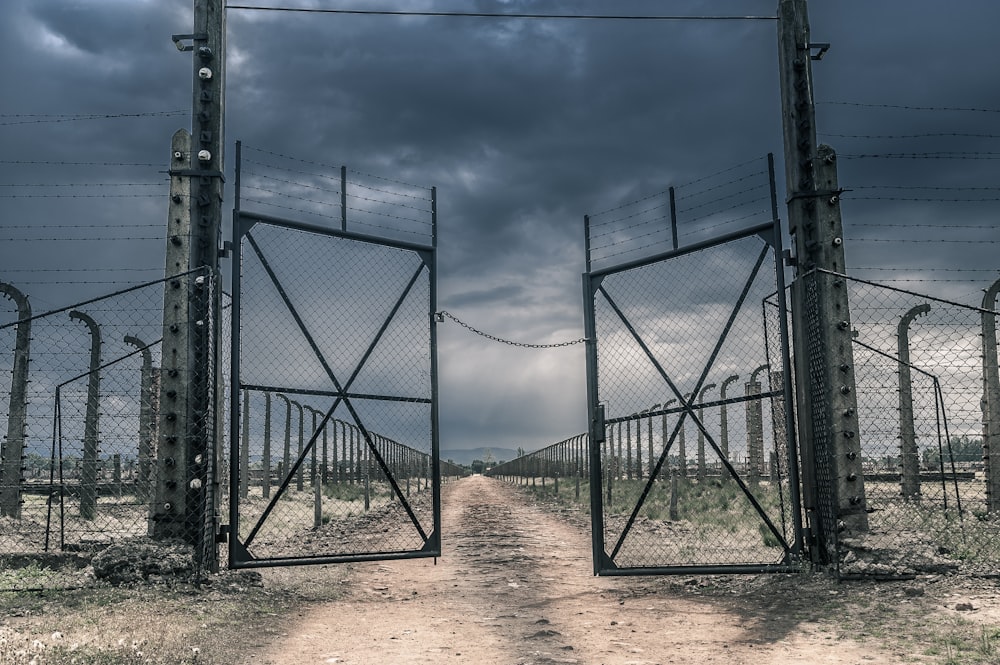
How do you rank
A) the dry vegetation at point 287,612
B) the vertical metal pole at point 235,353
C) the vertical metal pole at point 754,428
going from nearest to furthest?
the dry vegetation at point 287,612 → the vertical metal pole at point 235,353 → the vertical metal pole at point 754,428

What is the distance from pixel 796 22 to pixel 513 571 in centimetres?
724

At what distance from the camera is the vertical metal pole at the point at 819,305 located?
8508 millimetres

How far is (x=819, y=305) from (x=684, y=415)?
1.84m

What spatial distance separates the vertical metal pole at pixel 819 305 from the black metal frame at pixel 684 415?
1.11 feet

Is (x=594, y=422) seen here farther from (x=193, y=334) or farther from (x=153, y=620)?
(x=153, y=620)

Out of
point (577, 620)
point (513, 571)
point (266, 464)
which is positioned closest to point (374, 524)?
point (266, 464)

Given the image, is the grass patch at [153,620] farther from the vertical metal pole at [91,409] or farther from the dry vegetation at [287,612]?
the vertical metal pole at [91,409]

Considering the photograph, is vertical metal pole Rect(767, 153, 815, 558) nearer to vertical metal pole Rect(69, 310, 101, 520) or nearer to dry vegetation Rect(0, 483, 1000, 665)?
dry vegetation Rect(0, 483, 1000, 665)

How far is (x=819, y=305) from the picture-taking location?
876 centimetres

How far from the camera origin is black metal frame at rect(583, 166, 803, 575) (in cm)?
846

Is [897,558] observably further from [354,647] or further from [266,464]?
[266,464]

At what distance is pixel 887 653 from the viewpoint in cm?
571

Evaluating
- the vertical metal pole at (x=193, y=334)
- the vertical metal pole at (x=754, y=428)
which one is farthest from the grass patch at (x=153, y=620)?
the vertical metal pole at (x=754, y=428)

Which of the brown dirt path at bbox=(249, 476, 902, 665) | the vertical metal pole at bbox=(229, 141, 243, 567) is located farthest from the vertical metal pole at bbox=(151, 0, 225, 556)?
the brown dirt path at bbox=(249, 476, 902, 665)
